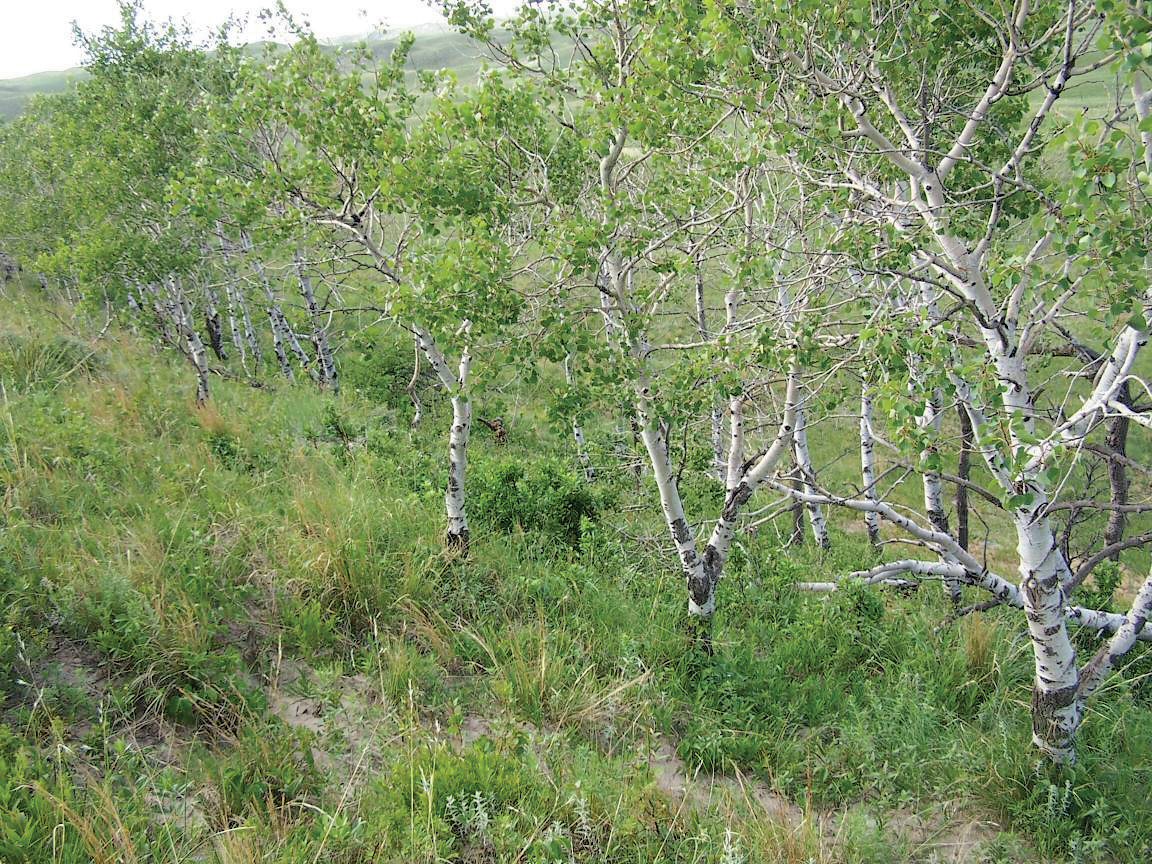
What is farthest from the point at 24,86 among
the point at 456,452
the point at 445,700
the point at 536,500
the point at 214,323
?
the point at 445,700

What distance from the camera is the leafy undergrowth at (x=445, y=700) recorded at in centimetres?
358

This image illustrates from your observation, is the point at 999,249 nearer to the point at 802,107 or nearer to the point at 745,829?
the point at 802,107

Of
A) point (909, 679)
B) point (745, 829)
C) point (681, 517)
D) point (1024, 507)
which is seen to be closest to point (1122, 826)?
point (909, 679)

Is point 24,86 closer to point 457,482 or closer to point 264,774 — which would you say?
point 457,482

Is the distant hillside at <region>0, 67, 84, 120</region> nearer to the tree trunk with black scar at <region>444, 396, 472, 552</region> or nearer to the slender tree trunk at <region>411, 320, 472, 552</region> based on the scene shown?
the slender tree trunk at <region>411, 320, 472, 552</region>

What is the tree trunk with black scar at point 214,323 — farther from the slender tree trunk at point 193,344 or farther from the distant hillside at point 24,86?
the distant hillside at point 24,86

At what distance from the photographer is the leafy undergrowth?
3.58 m

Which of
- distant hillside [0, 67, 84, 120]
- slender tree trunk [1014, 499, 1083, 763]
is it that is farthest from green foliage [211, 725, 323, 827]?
distant hillside [0, 67, 84, 120]

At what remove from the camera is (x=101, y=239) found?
1243 centimetres

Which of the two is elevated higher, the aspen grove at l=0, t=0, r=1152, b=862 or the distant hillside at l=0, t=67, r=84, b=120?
the distant hillside at l=0, t=67, r=84, b=120

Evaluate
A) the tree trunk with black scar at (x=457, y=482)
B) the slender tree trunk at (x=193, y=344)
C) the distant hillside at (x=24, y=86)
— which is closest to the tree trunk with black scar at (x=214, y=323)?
the slender tree trunk at (x=193, y=344)

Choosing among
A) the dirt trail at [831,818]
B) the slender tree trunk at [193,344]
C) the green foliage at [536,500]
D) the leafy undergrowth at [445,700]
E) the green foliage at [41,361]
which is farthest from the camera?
the slender tree trunk at [193,344]

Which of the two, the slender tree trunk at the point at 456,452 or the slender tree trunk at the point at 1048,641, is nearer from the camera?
the slender tree trunk at the point at 1048,641

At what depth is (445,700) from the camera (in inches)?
190
